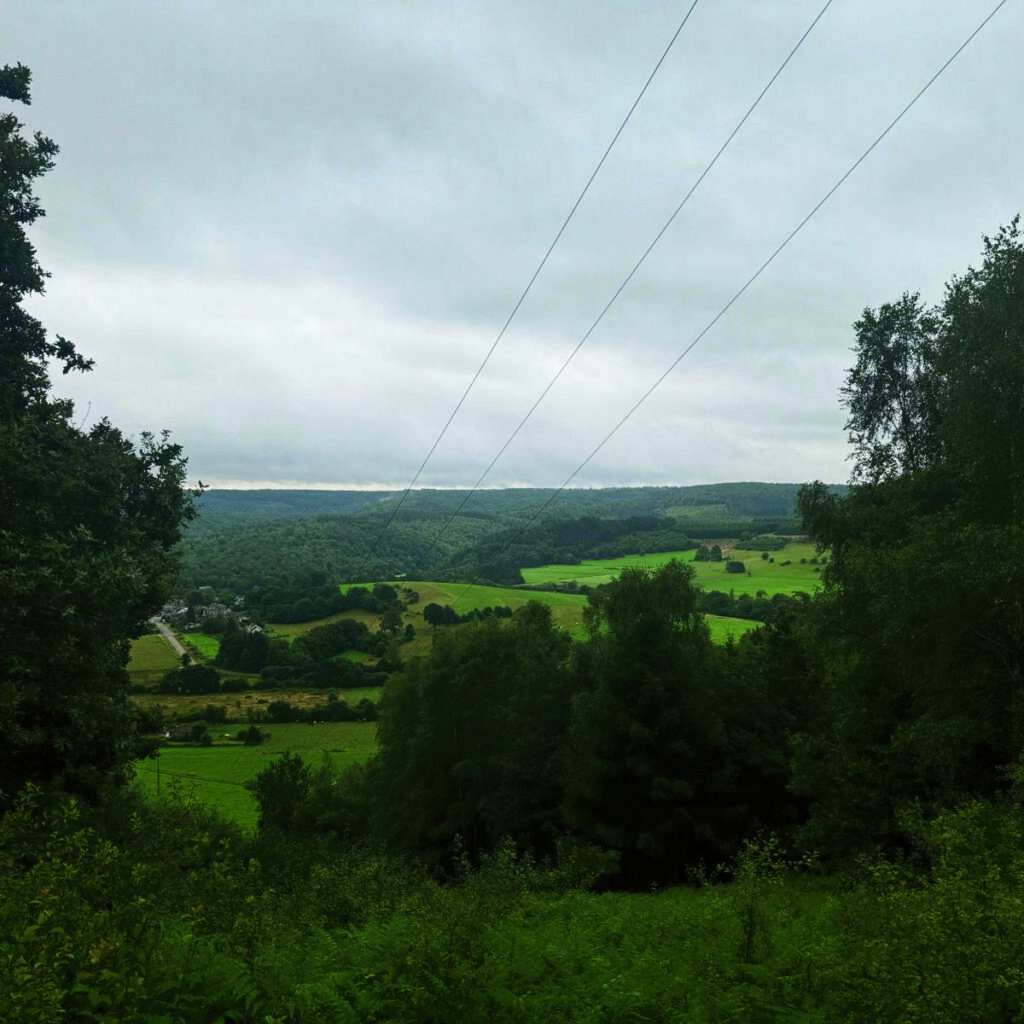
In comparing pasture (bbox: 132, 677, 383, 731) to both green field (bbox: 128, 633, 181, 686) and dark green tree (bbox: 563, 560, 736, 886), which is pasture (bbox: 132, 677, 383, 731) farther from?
dark green tree (bbox: 563, 560, 736, 886)

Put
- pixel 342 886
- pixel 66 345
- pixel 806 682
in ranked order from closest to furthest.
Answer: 1. pixel 342 886
2. pixel 66 345
3. pixel 806 682

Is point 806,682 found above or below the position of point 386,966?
below

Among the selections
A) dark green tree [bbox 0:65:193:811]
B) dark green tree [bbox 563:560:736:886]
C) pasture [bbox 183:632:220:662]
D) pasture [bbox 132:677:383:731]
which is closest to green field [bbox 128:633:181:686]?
pasture [bbox 183:632:220:662]

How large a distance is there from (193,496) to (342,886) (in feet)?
34.4

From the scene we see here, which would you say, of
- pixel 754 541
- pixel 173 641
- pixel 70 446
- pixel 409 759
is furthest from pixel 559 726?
pixel 754 541

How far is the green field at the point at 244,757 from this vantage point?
49281mm

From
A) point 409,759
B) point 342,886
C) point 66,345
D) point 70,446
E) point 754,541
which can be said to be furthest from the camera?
point 754,541

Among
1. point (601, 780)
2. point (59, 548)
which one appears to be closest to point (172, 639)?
point (601, 780)

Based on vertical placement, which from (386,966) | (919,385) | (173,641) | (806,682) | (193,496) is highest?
(919,385)

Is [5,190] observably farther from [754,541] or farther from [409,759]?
[754,541]

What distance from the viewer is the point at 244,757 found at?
59031mm

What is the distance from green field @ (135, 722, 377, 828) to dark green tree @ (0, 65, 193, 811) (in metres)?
34.6

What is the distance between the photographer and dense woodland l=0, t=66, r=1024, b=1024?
6.25 meters

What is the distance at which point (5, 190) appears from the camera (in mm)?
15445
